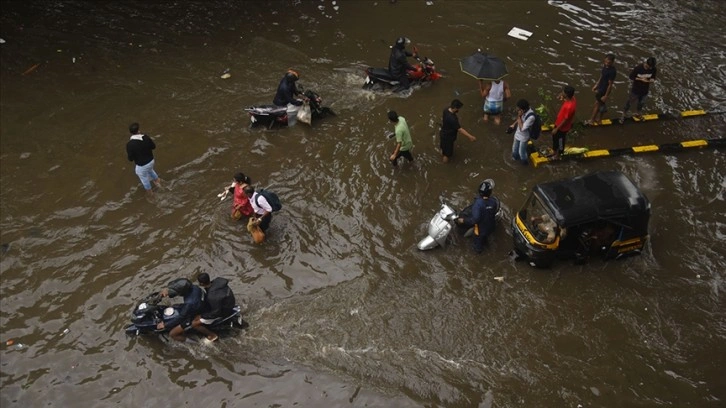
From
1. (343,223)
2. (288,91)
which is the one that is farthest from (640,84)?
(288,91)

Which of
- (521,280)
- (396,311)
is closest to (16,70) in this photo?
(396,311)

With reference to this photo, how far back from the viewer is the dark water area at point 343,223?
314 inches

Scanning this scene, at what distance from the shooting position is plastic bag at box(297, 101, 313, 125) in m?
12.4

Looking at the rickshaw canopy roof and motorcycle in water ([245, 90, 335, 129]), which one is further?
motorcycle in water ([245, 90, 335, 129])

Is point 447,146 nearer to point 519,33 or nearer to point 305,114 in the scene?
point 305,114

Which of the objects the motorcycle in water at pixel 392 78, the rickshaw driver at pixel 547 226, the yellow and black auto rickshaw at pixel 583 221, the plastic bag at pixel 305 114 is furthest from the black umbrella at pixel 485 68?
the rickshaw driver at pixel 547 226

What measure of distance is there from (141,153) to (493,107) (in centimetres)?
786

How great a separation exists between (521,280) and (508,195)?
2194mm

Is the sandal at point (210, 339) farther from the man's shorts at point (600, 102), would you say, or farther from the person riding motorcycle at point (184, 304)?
the man's shorts at point (600, 102)

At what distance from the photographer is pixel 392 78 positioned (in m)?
13.4

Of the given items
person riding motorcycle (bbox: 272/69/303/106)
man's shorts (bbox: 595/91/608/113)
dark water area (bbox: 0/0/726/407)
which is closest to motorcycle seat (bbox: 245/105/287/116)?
person riding motorcycle (bbox: 272/69/303/106)

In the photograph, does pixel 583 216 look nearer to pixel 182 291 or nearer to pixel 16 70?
pixel 182 291

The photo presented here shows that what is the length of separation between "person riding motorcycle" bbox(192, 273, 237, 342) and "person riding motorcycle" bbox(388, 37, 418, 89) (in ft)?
24.4

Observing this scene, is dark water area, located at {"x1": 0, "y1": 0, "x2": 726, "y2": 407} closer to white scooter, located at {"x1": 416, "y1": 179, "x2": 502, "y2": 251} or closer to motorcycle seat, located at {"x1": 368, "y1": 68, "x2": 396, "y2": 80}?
white scooter, located at {"x1": 416, "y1": 179, "x2": 502, "y2": 251}
